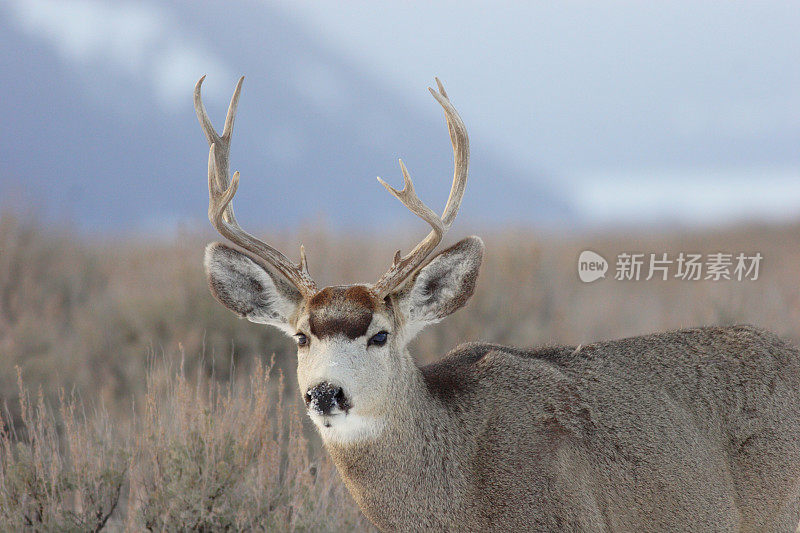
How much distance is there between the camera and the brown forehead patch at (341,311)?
4.19 m

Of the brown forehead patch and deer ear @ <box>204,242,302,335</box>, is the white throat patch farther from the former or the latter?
deer ear @ <box>204,242,302,335</box>

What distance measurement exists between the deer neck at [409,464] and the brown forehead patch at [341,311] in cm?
37

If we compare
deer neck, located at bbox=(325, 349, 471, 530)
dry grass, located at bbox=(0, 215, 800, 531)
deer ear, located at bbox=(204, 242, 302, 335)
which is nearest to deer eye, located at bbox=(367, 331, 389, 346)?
deer neck, located at bbox=(325, 349, 471, 530)

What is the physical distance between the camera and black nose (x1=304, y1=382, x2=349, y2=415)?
3.91m

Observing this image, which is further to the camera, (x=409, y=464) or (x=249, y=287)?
(x=249, y=287)

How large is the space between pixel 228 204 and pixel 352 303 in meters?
1.14

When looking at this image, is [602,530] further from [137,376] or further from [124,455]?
[137,376]

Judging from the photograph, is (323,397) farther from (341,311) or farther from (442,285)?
(442,285)

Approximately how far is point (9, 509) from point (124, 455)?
76cm

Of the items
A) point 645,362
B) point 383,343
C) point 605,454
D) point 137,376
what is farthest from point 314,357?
point 137,376

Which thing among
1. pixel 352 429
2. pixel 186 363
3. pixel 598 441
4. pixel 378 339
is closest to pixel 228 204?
pixel 378 339

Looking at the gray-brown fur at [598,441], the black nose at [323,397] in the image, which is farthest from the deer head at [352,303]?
the gray-brown fur at [598,441]

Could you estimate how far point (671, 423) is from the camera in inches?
192

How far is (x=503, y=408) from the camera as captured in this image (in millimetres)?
4621
